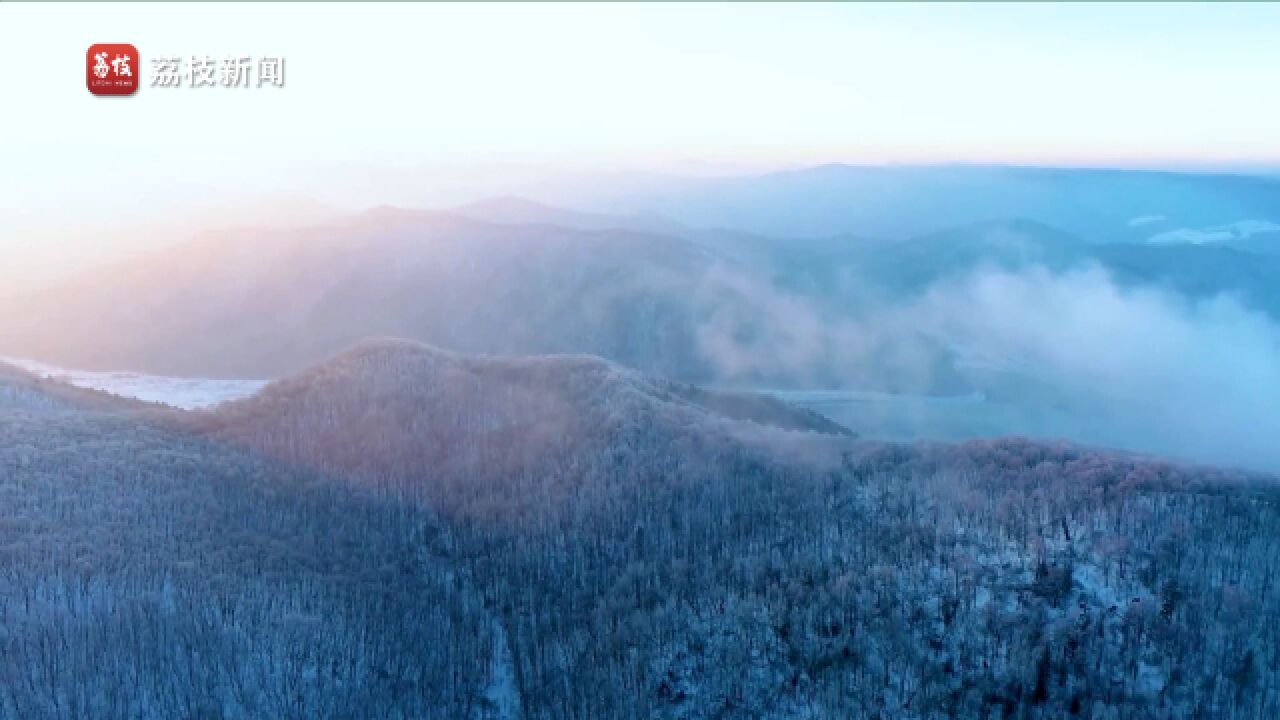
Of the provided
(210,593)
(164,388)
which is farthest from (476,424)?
(164,388)

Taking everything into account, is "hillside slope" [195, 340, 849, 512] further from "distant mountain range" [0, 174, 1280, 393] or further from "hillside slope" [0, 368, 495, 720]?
"distant mountain range" [0, 174, 1280, 393]

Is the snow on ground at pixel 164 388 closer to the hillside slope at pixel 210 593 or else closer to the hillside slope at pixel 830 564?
the hillside slope at pixel 210 593

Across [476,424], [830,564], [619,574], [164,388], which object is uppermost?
[476,424]

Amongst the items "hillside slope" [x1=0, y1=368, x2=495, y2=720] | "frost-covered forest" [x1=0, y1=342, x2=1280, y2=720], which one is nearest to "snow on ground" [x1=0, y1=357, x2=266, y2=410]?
"frost-covered forest" [x1=0, y1=342, x2=1280, y2=720]

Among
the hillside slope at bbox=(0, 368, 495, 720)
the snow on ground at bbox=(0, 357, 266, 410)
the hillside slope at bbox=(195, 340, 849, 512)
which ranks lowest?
the snow on ground at bbox=(0, 357, 266, 410)

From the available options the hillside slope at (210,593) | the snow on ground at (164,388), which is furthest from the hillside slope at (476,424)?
the snow on ground at (164,388)

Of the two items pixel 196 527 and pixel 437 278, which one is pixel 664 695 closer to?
pixel 196 527

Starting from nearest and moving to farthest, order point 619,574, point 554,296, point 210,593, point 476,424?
point 210,593
point 619,574
point 476,424
point 554,296

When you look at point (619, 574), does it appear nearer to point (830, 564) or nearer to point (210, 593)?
point (830, 564)

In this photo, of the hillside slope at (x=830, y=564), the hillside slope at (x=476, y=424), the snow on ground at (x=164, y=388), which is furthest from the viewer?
the snow on ground at (x=164, y=388)
